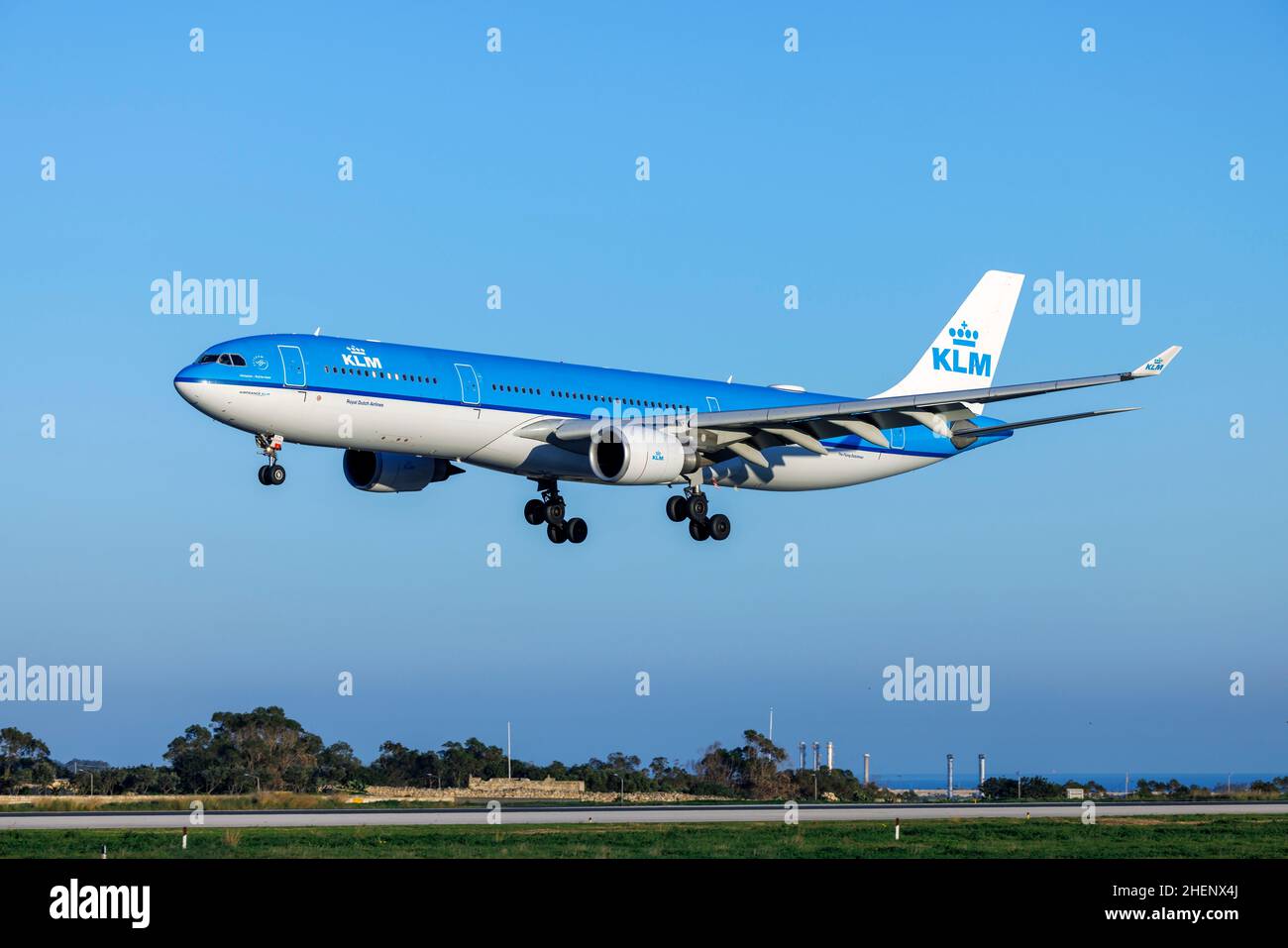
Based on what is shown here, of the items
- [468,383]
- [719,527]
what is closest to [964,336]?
[719,527]

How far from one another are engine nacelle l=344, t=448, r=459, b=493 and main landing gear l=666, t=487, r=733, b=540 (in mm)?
7873

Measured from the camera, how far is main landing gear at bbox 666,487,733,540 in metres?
55.6

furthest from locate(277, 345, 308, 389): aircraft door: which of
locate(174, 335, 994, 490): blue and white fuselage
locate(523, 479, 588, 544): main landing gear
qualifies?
locate(523, 479, 588, 544): main landing gear

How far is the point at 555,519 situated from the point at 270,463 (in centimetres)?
1178

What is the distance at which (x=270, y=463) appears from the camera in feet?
153

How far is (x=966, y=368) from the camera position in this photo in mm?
68000

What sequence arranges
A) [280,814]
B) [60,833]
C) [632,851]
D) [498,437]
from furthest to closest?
[280,814] < [498,437] < [60,833] < [632,851]

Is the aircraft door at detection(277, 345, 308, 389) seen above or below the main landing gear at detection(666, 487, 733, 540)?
above

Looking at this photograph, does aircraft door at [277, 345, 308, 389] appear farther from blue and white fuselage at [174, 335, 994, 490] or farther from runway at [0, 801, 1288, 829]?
runway at [0, 801, 1288, 829]

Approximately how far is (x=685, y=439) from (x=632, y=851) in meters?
16.1

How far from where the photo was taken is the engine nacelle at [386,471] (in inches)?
2116
